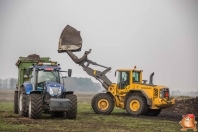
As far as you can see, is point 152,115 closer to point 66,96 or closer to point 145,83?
point 145,83

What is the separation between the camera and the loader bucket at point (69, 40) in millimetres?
27469

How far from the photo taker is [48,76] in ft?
70.5

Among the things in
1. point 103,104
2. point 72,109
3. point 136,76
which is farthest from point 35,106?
point 136,76

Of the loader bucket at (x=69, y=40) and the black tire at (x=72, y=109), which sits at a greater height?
the loader bucket at (x=69, y=40)

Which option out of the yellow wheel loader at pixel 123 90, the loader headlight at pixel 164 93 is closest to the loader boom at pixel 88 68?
the yellow wheel loader at pixel 123 90

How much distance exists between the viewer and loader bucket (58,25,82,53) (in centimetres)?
2747

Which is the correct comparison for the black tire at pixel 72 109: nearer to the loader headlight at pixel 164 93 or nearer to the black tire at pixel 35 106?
the black tire at pixel 35 106

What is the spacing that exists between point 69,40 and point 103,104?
4795 millimetres

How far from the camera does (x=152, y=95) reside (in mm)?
24859

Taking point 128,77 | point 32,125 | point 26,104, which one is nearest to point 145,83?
point 128,77

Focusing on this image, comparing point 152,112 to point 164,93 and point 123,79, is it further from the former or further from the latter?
point 123,79

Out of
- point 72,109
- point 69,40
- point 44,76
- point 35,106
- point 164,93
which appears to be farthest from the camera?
point 69,40

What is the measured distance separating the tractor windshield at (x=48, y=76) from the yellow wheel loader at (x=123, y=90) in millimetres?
5246

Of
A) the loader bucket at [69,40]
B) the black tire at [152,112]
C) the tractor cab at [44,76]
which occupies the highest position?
the loader bucket at [69,40]
